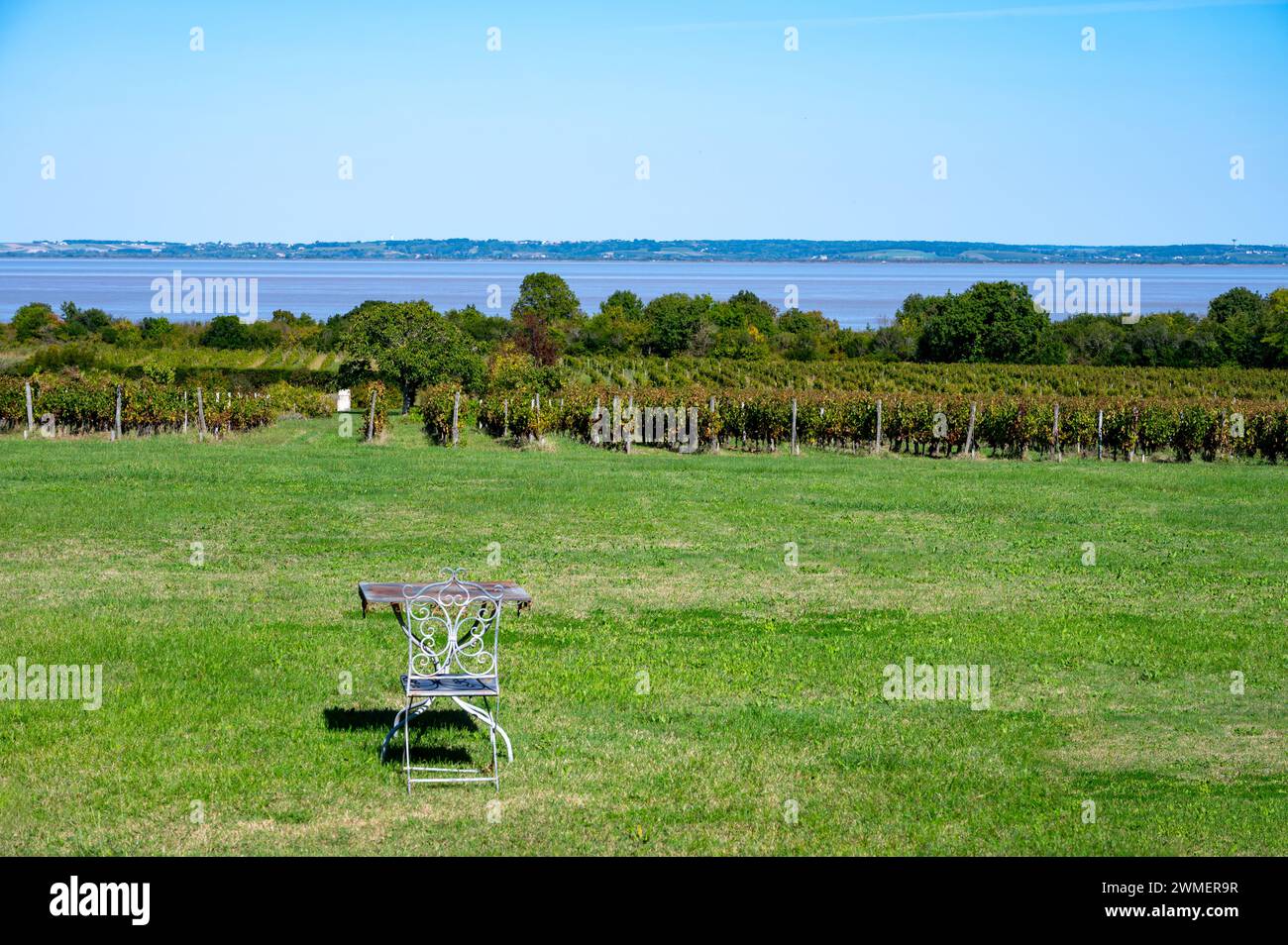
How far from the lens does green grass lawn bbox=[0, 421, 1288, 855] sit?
25.5ft

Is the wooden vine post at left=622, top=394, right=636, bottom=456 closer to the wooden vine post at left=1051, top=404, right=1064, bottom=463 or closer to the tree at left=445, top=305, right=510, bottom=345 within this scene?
the wooden vine post at left=1051, top=404, right=1064, bottom=463

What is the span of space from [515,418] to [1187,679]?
25.2m

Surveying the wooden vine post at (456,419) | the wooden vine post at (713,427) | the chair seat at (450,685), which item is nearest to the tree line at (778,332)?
the wooden vine post at (456,419)

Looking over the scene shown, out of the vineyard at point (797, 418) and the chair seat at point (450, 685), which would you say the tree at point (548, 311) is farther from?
the chair seat at point (450, 685)

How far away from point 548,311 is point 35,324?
31.4m

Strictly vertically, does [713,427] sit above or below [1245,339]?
below

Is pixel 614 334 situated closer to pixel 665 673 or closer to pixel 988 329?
pixel 988 329

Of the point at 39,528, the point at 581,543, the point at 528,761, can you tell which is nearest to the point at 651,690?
the point at 528,761

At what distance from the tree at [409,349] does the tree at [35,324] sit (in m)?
40.4
